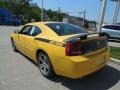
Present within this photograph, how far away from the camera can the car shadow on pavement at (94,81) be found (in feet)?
17.0

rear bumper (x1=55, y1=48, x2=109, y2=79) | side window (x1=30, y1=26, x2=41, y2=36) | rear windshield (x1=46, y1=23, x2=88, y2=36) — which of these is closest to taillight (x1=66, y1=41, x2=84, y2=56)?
rear bumper (x1=55, y1=48, x2=109, y2=79)

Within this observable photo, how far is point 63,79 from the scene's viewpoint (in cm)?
568

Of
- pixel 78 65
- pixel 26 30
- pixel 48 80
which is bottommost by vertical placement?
pixel 48 80

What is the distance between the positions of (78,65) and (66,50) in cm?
44

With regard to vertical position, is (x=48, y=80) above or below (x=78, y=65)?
below

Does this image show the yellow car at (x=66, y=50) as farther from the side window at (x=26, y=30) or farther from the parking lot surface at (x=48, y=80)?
the side window at (x=26, y=30)

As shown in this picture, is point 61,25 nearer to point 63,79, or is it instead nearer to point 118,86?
point 63,79

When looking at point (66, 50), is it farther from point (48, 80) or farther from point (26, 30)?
point (26, 30)

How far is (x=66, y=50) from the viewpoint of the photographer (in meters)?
4.85

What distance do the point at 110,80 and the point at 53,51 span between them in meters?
1.75

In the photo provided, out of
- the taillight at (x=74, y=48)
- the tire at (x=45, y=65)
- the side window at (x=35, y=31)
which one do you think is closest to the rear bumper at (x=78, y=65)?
the taillight at (x=74, y=48)

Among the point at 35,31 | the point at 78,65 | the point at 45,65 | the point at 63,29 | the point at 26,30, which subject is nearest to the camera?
the point at 78,65

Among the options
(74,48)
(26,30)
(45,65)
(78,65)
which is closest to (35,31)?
(26,30)

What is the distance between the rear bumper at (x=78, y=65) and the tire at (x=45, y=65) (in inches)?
13.6
